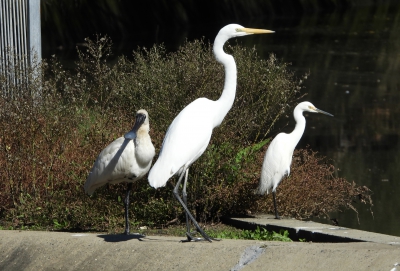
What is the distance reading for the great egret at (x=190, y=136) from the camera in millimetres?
5948

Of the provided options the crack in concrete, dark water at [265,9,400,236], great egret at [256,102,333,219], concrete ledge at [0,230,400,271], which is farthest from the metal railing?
the crack in concrete

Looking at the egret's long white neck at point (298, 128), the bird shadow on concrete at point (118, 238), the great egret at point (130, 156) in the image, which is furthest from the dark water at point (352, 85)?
the bird shadow on concrete at point (118, 238)

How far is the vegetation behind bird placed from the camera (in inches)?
279

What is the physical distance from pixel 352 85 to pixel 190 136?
12120mm

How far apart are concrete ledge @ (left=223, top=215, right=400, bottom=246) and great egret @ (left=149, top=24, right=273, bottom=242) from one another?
90 centimetres

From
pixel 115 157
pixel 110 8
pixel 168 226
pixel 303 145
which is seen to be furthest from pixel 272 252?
pixel 110 8

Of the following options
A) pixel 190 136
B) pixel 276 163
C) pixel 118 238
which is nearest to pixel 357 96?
pixel 276 163

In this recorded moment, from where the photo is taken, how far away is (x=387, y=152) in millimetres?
12211

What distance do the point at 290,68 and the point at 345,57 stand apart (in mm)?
3369

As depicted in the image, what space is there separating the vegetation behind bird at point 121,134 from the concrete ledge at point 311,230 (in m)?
0.30

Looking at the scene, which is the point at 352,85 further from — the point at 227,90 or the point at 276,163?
the point at 227,90

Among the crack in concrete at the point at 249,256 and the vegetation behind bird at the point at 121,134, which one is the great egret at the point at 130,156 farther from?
the crack in concrete at the point at 249,256

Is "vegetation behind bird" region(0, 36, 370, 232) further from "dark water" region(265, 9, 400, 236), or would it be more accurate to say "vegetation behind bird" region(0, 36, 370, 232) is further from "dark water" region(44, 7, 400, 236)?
"dark water" region(265, 9, 400, 236)

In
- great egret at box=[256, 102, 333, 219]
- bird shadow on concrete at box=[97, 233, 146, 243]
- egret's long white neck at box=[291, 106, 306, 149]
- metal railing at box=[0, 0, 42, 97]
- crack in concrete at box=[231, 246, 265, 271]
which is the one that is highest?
metal railing at box=[0, 0, 42, 97]
